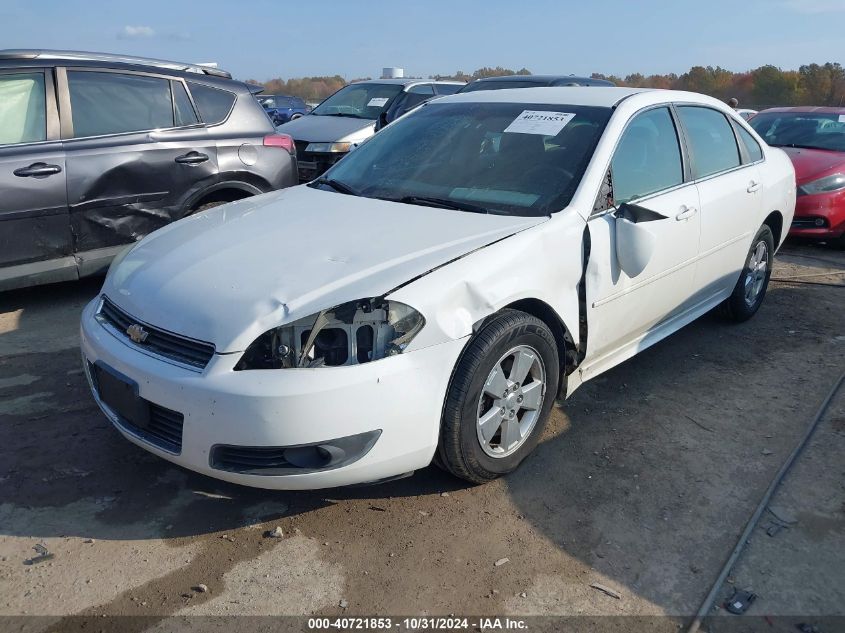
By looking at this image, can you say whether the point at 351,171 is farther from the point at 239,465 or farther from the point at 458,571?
the point at 458,571

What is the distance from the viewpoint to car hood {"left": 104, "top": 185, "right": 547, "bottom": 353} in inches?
101

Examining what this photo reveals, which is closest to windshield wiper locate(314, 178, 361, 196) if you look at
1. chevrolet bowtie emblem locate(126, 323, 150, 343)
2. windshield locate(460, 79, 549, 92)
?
chevrolet bowtie emblem locate(126, 323, 150, 343)

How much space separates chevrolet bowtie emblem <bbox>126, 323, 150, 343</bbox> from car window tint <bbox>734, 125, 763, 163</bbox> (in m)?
3.90

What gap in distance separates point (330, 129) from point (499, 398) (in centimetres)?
744

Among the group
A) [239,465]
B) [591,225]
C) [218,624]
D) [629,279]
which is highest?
[591,225]

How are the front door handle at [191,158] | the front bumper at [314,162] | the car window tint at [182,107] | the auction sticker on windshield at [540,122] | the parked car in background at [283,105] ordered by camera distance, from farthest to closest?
A: the parked car in background at [283,105] < the front bumper at [314,162] < the car window tint at [182,107] < the front door handle at [191,158] < the auction sticker on windshield at [540,122]

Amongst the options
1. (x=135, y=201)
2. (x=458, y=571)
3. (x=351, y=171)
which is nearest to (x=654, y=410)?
(x=458, y=571)

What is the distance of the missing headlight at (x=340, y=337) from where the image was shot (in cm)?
250

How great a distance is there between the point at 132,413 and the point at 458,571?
4.34 ft

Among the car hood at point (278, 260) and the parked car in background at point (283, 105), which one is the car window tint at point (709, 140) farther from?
the parked car in background at point (283, 105)

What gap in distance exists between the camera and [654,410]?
3816 millimetres

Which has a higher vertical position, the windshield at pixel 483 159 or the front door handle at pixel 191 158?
the windshield at pixel 483 159

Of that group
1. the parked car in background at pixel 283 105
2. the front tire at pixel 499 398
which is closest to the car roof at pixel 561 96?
the front tire at pixel 499 398

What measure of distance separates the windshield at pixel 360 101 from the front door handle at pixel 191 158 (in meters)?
5.10
